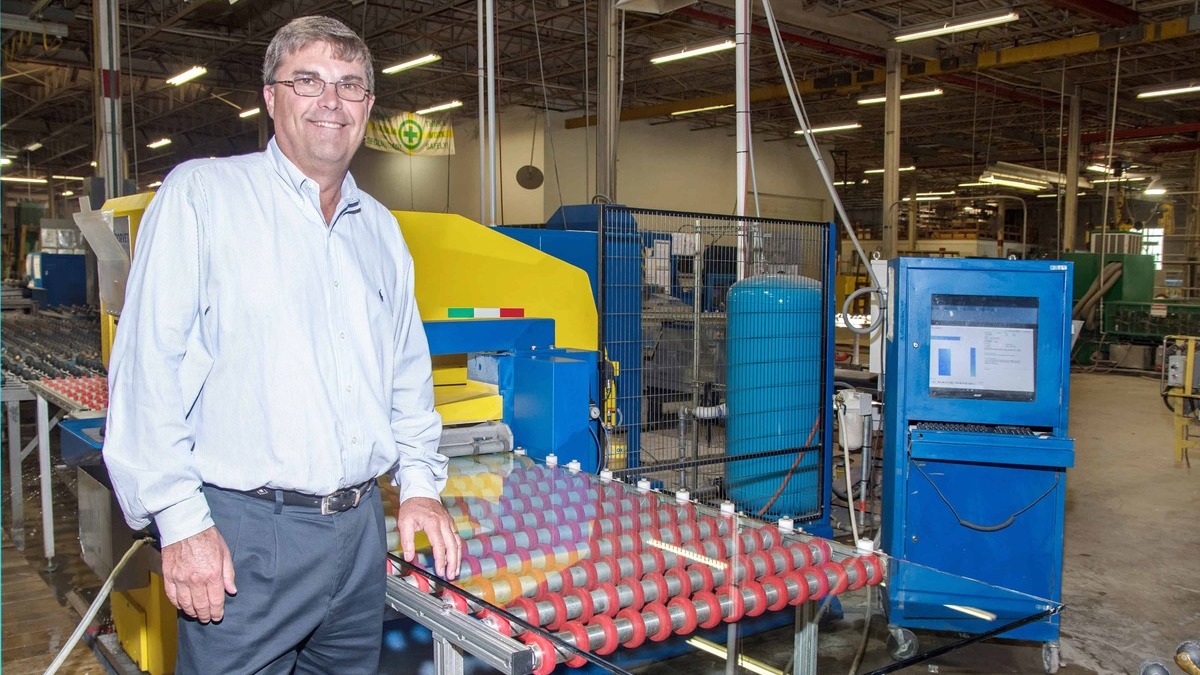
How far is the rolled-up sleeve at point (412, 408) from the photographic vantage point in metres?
1.61

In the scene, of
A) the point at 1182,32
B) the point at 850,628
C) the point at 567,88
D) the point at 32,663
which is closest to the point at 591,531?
the point at 850,628

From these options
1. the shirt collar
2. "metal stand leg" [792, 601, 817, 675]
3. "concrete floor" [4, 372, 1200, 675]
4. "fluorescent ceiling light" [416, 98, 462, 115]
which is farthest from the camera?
"fluorescent ceiling light" [416, 98, 462, 115]

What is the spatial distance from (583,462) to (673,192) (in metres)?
15.0

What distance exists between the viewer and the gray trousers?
1329 mm

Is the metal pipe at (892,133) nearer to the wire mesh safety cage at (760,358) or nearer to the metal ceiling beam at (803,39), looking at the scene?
the metal ceiling beam at (803,39)

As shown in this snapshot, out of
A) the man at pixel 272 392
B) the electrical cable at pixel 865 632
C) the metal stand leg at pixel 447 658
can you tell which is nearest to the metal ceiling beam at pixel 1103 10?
the electrical cable at pixel 865 632

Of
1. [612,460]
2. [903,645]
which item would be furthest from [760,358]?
[903,645]

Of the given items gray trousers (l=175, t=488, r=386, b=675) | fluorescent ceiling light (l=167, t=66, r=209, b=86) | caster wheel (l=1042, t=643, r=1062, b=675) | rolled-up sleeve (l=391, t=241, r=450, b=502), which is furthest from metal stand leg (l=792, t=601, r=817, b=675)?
fluorescent ceiling light (l=167, t=66, r=209, b=86)

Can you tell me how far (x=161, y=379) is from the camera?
123 centimetres

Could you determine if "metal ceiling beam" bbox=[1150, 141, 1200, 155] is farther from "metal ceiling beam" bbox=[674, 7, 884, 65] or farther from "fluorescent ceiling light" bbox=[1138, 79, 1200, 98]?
"metal ceiling beam" bbox=[674, 7, 884, 65]

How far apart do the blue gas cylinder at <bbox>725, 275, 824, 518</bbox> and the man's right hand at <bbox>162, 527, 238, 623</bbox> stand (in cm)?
298

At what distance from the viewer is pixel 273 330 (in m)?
1.35

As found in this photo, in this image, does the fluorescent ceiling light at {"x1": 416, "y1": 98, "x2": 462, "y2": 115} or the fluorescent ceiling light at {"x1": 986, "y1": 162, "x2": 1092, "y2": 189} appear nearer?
the fluorescent ceiling light at {"x1": 416, "y1": 98, "x2": 462, "y2": 115}

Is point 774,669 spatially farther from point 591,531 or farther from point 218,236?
point 218,236
